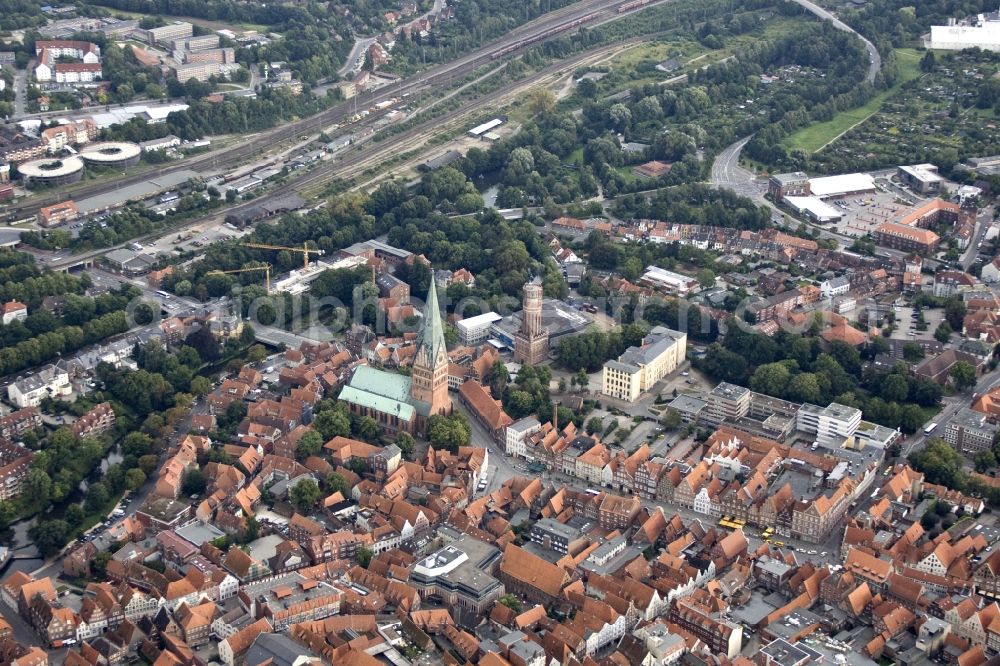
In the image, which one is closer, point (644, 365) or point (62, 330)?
point (644, 365)

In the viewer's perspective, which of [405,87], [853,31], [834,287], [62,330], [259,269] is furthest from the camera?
[853,31]

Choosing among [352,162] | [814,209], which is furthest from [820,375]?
[352,162]

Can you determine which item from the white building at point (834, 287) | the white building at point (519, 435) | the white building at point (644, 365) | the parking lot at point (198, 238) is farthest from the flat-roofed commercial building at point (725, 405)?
the parking lot at point (198, 238)

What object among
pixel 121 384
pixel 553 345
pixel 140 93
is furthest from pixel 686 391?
pixel 140 93

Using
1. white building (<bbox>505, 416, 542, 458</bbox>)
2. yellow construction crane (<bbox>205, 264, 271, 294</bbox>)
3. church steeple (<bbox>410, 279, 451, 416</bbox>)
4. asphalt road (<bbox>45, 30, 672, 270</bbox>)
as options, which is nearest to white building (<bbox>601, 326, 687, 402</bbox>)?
white building (<bbox>505, 416, 542, 458</bbox>)

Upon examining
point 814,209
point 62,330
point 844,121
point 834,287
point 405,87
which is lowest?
point 844,121

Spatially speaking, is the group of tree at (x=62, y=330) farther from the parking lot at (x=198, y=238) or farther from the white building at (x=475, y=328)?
the white building at (x=475, y=328)

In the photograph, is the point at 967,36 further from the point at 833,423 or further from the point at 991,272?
the point at 833,423
